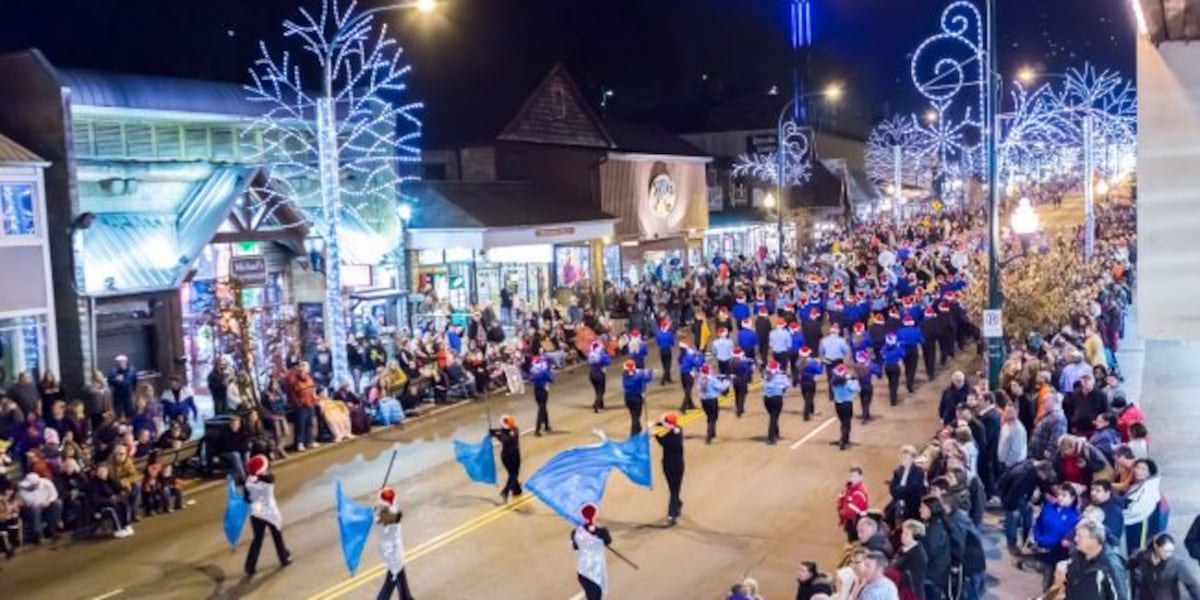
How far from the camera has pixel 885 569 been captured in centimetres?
952

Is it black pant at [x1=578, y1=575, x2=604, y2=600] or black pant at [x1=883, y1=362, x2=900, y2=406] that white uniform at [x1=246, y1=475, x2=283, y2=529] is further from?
black pant at [x1=883, y1=362, x2=900, y2=406]

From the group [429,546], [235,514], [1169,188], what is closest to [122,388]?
[235,514]

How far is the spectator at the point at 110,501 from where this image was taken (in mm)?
15789

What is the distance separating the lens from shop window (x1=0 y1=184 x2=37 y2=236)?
20062mm

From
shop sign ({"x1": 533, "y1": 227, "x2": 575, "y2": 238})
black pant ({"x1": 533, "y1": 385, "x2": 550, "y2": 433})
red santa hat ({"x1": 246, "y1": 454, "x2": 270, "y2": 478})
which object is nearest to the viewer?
red santa hat ({"x1": 246, "y1": 454, "x2": 270, "y2": 478})

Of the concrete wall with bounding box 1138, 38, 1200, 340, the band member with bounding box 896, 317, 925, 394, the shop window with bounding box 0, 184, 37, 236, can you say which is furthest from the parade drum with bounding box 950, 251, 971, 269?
the concrete wall with bounding box 1138, 38, 1200, 340

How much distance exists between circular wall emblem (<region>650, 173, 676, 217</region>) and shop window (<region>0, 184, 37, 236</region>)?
87.2 feet

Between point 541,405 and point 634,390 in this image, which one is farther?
point 541,405

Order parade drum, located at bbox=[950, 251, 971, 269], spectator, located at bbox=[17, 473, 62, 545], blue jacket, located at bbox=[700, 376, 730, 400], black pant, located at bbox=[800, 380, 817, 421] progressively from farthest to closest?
parade drum, located at bbox=[950, 251, 971, 269], black pant, located at bbox=[800, 380, 817, 421], blue jacket, located at bbox=[700, 376, 730, 400], spectator, located at bbox=[17, 473, 62, 545]

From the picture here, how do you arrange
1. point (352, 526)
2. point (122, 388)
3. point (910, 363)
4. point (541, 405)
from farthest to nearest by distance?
point (910, 363) < point (541, 405) < point (122, 388) < point (352, 526)

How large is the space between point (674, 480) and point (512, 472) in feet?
8.63

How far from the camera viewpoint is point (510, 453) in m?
16.2

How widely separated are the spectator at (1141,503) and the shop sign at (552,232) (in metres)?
24.1

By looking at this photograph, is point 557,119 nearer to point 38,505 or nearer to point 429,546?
point 38,505
